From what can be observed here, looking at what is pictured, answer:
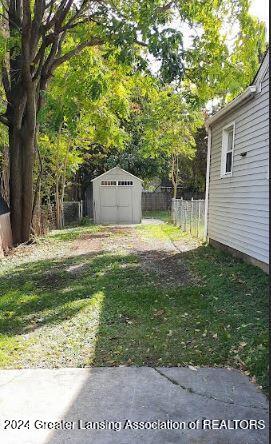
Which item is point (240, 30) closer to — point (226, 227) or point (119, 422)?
point (226, 227)

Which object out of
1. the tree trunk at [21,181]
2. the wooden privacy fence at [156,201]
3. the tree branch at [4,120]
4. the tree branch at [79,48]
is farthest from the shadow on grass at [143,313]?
the wooden privacy fence at [156,201]

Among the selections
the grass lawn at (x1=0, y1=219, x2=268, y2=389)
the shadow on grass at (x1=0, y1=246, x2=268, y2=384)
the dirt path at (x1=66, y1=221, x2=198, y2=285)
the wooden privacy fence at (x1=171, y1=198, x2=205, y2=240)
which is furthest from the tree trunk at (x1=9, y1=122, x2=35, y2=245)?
the wooden privacy fence at (x1=171, y1=198, x2=205, y2=240)

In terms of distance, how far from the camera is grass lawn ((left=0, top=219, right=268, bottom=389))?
152 inches

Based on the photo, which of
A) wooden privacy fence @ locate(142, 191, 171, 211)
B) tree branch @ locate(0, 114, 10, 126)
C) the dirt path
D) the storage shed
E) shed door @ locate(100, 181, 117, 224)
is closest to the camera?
the dirt path

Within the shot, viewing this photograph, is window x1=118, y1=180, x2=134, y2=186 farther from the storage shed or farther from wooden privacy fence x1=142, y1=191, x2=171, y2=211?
wooden privacy fence x1=142, y1=191, x2=171, y2=211

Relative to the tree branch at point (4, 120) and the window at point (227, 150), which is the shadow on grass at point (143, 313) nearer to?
the window at point (227, 150)

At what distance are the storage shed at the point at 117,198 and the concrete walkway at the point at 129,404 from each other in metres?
16.4

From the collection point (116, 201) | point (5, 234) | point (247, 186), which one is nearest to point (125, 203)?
point (116, 201)

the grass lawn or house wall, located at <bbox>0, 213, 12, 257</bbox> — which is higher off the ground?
house wall, located at <bbox>0, 213, 12, 257</bbox>

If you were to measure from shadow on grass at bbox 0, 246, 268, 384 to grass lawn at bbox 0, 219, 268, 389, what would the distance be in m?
0.01

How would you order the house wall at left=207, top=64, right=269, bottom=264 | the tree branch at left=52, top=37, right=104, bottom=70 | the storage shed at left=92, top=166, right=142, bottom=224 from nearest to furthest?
the house wall at left=207, top=64, right=269, bottom=264, the tree branch at left=52, top=37, right=104, bottom=70, the storage shed at left=92, top=166, right=142, bottom=224

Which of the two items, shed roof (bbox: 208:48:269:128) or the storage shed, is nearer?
shed roof (bbox: 208:48:269:128)

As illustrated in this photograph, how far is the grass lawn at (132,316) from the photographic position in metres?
3.87

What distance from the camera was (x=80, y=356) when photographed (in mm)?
3928
